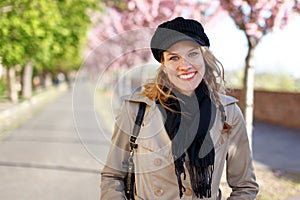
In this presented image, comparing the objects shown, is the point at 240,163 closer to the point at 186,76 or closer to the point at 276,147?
the point at 186,76

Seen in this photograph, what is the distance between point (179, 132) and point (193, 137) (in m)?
0.08

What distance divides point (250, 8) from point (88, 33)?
17.0m

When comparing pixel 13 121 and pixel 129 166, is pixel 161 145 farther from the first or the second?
pixel 13 121

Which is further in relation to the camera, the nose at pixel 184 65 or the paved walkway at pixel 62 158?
the paved walkway at pixel 62 158

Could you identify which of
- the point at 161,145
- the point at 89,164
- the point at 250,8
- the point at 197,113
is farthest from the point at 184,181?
the point at 89,164

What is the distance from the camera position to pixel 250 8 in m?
6.91

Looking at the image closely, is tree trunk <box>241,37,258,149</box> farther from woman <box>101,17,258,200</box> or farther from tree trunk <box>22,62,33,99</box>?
tree trunk <box>22,62,33,99</box>

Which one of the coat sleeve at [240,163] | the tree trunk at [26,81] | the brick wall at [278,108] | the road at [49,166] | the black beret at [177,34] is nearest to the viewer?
the black beret at [177,34]

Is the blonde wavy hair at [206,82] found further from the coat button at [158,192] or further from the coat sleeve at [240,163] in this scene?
the coat button at [158,192]

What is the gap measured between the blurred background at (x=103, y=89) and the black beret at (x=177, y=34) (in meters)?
0.30

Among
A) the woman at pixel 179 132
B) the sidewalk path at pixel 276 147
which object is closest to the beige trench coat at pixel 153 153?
the woman at pixel 179 132

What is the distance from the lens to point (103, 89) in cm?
337

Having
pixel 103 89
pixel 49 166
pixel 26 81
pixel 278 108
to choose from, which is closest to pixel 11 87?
pixel 26 81

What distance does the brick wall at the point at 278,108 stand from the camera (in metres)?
17.3
